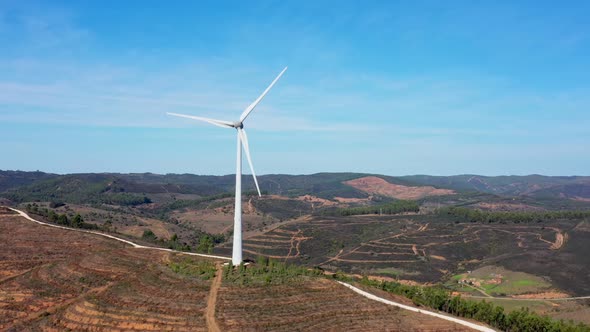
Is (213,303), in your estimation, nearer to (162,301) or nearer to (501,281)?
(162,301)

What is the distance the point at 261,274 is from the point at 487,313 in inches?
1474

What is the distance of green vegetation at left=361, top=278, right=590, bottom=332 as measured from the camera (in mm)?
69812

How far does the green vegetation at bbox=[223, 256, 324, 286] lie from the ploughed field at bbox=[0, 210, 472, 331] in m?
1.29

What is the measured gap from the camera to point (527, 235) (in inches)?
7431

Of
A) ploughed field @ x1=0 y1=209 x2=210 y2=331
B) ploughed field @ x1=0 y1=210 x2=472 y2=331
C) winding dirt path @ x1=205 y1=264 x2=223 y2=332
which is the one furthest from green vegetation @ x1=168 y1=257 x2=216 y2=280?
ploughed field @ x1=0 y1=209 x2=210 y2=331

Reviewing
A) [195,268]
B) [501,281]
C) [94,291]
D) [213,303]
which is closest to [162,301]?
[213,303]

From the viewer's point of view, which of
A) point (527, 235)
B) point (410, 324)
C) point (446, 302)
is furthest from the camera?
point (527, 235)

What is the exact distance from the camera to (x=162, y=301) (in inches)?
2416

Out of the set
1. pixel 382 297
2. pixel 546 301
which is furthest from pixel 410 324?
pixel 546 301

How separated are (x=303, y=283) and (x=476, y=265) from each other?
335ft

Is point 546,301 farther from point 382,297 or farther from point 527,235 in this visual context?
point 527,235

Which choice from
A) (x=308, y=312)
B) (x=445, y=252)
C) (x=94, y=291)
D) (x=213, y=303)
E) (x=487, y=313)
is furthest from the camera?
(x=445, y=252)

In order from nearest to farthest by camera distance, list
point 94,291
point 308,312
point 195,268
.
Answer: point 308,312, point 94,291, point 195,268

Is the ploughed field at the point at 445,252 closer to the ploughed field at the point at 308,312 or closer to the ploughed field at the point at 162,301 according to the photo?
the ploughed field at the point at 308,312
